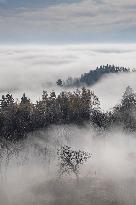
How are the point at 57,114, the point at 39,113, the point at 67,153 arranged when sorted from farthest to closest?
the point at 57,114 < the point at 39,113 < the point at 67,153

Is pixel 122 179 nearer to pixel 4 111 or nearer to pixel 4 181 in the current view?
pixel 4 181

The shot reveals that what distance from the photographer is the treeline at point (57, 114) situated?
5704 inches

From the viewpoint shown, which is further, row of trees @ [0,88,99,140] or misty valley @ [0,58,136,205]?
row of trees @ [0,88,99,140]

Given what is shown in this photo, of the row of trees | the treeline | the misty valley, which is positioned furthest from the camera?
the treeline

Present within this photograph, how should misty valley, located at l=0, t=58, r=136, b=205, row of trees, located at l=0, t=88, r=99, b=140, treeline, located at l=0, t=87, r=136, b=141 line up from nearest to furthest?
1. misty valley, located at l=0, t=58, r=136, b=205
2. row of trees, located at l=0, t=88, r=99, b=140
3. treeline, located at l=0, t=87, r=136, b=141

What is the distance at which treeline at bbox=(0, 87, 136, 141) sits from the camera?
14488 centimetres

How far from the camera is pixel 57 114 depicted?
160000 mm

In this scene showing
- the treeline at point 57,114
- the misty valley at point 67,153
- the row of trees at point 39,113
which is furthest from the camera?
the treeline at point 57,114

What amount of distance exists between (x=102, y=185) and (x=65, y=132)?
44.2 metres

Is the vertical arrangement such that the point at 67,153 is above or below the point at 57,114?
below

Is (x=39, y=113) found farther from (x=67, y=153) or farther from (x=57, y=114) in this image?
(x=67, y=153)

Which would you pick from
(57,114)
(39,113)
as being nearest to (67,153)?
(39,113)

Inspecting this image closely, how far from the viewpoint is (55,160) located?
424ft

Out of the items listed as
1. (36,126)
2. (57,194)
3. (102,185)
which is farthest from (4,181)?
(36,126)
